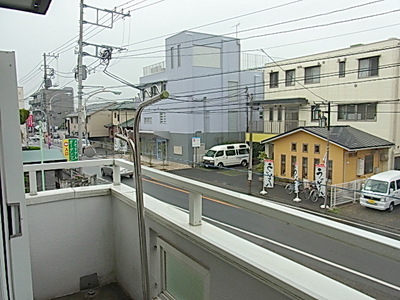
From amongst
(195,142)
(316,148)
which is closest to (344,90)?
(316,148)

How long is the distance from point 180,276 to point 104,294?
0.70 m

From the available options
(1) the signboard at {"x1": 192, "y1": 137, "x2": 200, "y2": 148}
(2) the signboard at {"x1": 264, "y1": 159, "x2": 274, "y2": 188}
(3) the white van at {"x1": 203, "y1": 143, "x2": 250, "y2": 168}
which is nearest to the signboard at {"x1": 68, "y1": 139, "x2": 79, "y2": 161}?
(1) the signboard at {"x1": 192, "y1": 137, "x2": 200, "y2": 148}

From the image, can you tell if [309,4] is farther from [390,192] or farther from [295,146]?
[390,192]

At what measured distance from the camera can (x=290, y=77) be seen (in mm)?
2400

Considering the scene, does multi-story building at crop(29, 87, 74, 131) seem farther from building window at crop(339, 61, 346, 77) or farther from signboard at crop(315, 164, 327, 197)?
signboard at crop(315, 164, 327, 197)

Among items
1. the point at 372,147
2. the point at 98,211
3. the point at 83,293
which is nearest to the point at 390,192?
the point at 372,147

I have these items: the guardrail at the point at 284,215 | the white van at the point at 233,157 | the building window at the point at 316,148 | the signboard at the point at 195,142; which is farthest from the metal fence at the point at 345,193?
the signboard at the point at 195,142

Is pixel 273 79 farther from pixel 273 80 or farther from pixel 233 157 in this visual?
pixel 233 157

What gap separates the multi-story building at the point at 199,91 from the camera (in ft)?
13.8

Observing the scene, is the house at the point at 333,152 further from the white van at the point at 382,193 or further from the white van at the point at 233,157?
the white van at the point at 233,157

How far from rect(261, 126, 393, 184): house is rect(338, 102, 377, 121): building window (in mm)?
68

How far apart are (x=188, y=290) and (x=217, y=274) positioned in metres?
0.30

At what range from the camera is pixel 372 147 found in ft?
4.53

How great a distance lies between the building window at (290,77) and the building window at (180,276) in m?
1.69
